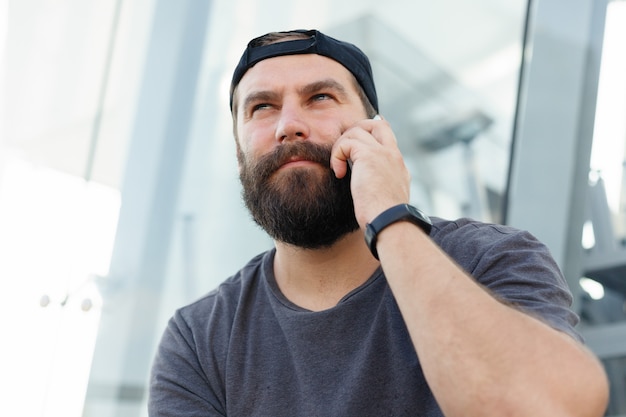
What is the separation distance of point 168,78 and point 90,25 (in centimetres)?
29

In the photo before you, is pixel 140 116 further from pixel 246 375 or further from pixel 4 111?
pixel 246 375

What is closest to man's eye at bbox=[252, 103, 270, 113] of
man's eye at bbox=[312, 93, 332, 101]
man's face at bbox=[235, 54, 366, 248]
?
man's face at bbox=[235, 54, 366, 248]

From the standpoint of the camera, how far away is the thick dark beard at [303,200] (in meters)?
1.78

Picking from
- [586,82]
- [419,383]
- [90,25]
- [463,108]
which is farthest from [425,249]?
[586,82]

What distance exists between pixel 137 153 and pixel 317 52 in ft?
3.51

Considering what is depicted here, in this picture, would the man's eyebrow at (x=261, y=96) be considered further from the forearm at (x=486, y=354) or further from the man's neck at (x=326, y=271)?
the forearm at (x=486, y=354)

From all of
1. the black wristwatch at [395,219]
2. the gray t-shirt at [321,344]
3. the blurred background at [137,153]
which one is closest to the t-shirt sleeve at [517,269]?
the gray t-shirt at [321,344]

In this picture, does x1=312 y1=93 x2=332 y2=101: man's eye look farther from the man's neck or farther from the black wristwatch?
the black wristwatch

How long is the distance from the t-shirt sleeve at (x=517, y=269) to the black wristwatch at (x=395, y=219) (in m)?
0.15

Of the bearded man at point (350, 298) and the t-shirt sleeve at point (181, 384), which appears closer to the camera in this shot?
the bearded man at point (350, 298)

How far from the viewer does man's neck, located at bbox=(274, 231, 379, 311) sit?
1.82 m

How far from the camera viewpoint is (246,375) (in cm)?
174

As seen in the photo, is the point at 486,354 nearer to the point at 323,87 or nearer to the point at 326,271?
the point at 326,271

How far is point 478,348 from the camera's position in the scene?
132 cm
